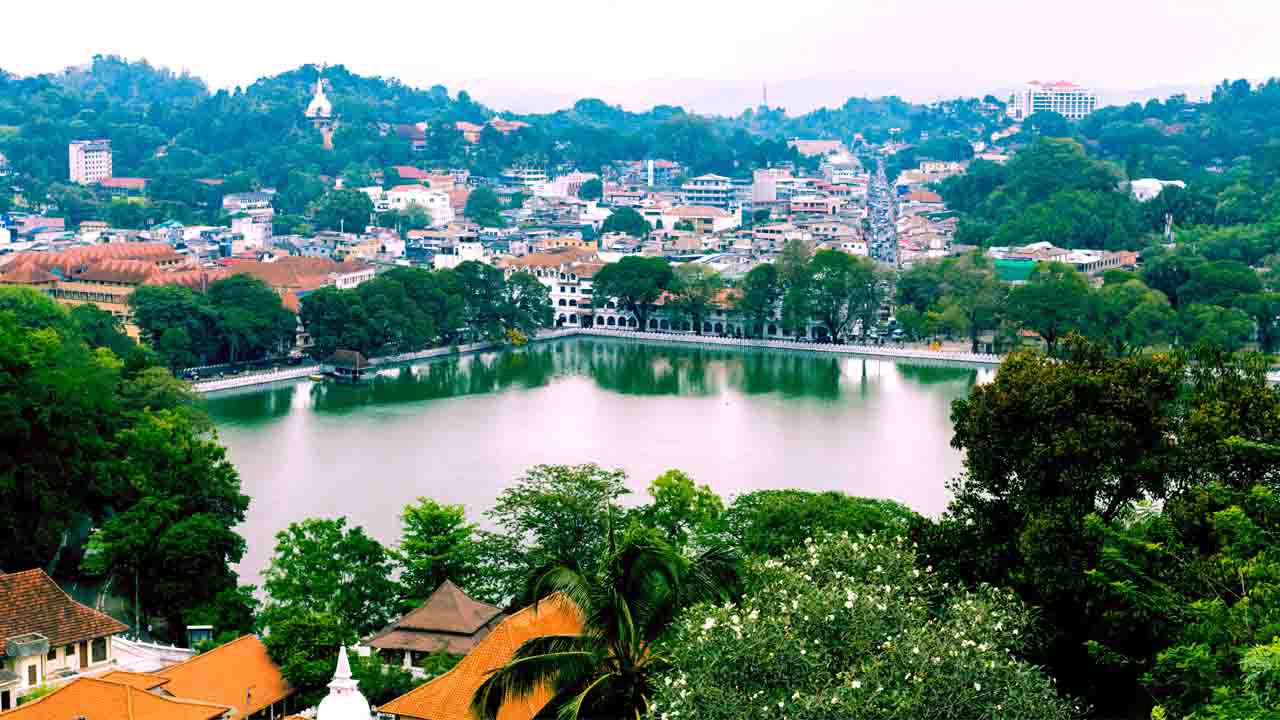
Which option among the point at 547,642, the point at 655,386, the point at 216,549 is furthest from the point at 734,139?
the point at 547,642

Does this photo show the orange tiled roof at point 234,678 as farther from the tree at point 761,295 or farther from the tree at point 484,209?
the tree at point 484,209

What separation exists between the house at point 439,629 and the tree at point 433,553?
388mm

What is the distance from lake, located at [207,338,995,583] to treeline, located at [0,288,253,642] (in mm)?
1287

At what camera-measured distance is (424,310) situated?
22953mm

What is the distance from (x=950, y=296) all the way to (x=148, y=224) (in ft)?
62.6

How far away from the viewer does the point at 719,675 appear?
4.33 m

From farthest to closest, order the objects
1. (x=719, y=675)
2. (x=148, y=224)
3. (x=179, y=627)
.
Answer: (x=148, y=224) < (x=179, y=627) < (x=719, y=675)

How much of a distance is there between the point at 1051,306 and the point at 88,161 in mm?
29642

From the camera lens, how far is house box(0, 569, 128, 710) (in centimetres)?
→ 670

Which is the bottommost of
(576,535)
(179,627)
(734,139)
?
(179,627)

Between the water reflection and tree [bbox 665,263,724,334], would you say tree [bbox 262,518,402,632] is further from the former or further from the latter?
tree [bbox 665,263,724,334]

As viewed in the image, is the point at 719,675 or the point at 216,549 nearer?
the point at 719,675

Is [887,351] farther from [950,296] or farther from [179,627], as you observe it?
[179,627]

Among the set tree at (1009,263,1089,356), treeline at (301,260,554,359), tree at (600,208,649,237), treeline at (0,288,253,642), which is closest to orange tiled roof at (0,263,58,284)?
treeline at (301,260,554,359)
